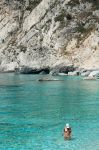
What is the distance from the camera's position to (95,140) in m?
58.6

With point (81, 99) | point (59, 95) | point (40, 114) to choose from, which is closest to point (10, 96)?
point (59, 95)

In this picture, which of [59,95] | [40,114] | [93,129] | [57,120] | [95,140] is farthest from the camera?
[59,95]

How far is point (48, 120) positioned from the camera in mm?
73250

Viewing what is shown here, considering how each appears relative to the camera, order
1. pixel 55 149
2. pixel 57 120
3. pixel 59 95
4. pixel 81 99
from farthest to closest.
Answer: pixel 59 95 → pixel 81 99 → pixel 57 120 → pixel 55 149

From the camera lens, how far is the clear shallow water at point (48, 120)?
57.5 m

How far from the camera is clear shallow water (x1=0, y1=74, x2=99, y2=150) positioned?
5753 centimetres

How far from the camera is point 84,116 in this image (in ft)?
252

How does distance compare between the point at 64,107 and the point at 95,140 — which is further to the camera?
the point at 64,107

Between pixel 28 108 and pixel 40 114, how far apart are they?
30.2ft

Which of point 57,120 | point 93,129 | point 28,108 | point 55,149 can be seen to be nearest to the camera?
point 55,149

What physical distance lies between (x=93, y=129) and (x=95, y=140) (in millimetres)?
6531

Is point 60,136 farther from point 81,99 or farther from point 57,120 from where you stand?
point 81,99

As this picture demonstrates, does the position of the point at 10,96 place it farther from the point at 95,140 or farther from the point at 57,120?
the point at 95,140

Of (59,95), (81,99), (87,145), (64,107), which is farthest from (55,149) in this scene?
(59,95)
